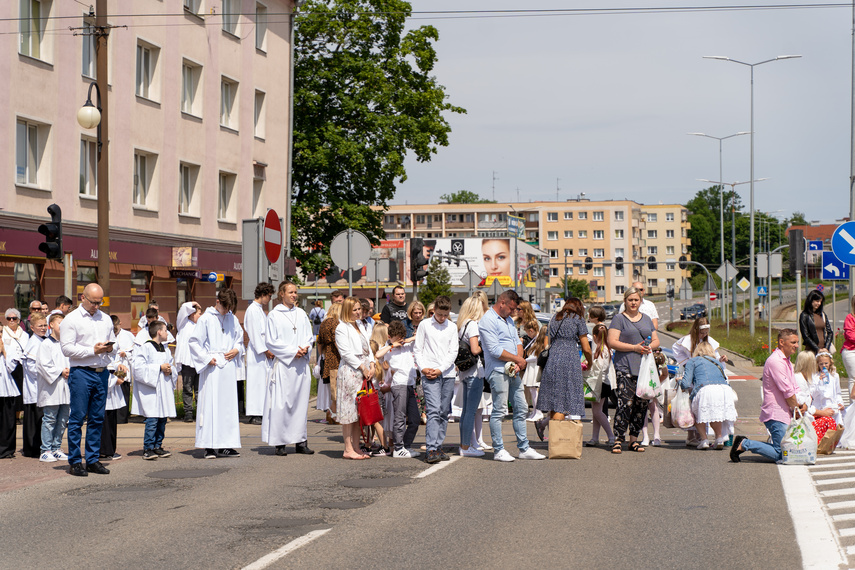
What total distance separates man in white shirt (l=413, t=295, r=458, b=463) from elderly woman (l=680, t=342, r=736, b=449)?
305cm

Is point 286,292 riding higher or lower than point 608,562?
higher

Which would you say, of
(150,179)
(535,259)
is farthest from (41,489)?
(535,259)

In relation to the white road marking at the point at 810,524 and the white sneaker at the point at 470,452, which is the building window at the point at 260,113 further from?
the white road marking at the point at 810,524

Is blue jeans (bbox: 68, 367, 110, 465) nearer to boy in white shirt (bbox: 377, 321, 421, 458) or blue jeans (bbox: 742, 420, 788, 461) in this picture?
boy in white shirt (bbox: 377, 321, 421, 458)

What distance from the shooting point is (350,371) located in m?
12.8

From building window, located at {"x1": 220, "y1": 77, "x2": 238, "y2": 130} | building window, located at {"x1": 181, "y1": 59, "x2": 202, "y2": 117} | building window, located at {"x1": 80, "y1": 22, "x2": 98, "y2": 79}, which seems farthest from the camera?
building window, located at {"x1": 220, "y1": 77, "x2": 238, "y2": 130}

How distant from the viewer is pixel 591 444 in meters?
13.9

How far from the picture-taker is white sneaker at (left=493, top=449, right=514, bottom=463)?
12.2 meters

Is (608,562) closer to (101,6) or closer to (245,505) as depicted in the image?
(245,505)

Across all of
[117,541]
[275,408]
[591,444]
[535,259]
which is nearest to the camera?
[117,541]

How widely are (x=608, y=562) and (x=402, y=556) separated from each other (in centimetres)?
133

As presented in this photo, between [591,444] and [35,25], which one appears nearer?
[591,444]

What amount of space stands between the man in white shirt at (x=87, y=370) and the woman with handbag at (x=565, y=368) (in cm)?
484

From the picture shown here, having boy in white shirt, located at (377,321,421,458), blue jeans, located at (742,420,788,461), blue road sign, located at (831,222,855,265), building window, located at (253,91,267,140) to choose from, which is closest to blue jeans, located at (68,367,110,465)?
boy in white shirt, located at (377,321,421,458)
